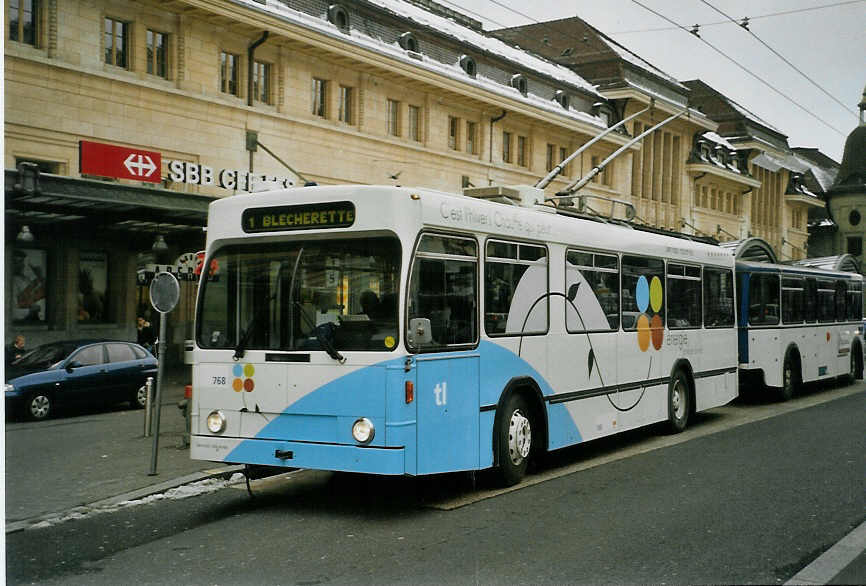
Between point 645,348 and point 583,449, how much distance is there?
1.62 m

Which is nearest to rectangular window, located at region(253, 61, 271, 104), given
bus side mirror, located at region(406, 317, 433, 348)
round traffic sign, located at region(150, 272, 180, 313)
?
round traffic sign, located at region(150, 272, 180, 313)

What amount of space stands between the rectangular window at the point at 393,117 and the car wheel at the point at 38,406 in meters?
19.8

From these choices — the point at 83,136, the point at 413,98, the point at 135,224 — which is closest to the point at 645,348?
the point at 135,224

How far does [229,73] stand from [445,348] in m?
22.8

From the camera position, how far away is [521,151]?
140 feet

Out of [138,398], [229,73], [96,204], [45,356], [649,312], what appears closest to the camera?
[649,312]

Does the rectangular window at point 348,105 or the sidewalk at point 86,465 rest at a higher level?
the rectangular window at point 348,105

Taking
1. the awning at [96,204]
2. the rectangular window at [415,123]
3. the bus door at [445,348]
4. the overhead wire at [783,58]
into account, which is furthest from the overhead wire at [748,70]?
the rectangular window at [415,123]

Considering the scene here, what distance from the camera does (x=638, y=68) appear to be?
51312mm

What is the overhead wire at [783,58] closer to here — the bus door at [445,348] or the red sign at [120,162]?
the bus door at [445,348]

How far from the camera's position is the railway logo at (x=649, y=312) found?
13375 mm

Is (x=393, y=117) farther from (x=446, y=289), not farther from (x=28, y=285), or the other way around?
(x=446, y=289)

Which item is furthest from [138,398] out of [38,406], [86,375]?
[38,406]

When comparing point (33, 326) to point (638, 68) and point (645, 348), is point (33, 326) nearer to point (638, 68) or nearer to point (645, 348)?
point (645, 348)
